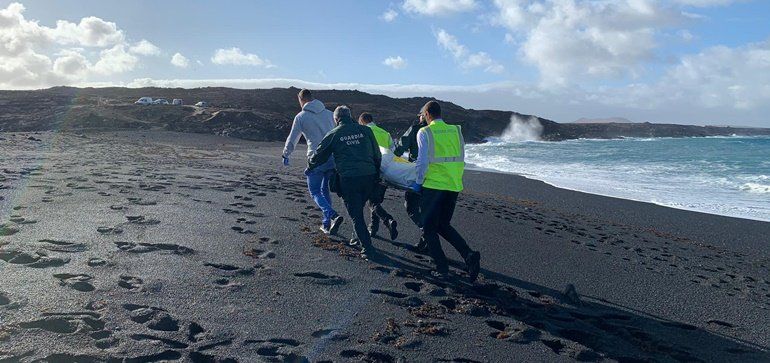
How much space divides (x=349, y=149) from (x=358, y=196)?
582 mm

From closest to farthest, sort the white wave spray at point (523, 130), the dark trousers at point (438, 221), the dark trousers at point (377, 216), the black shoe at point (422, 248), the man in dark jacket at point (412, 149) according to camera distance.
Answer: the dark trousers at point (438, 221), the man in dark jacket at point (412, 149), the black shoe at point (422, 248), the dark trousers at point (377, 216), the white wave spray at point (523, 130)

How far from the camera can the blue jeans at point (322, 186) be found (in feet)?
24.6

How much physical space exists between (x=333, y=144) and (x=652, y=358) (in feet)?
12.6

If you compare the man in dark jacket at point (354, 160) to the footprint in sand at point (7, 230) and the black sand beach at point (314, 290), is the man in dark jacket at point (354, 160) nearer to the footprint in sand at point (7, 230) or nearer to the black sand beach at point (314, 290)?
the black sand beach at point (314, 290)

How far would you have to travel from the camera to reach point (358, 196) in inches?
261

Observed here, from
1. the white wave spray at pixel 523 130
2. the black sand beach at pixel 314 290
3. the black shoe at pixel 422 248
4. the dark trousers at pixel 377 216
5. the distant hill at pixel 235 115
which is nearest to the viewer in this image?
the black sand beach at pixel 314 290

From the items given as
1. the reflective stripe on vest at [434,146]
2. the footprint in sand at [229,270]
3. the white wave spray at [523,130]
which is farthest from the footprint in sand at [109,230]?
the white wave spray at [523,130]

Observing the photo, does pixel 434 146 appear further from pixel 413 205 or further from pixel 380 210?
pixel 380 210

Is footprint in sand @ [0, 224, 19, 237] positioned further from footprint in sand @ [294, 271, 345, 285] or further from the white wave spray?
the white wave spray

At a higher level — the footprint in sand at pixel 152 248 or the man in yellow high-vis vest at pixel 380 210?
the man in yellow high-vis vest at pixel 380 210

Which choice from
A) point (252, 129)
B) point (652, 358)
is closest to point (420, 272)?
point (652, 358)

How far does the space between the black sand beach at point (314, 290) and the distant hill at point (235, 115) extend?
2699 millimetres

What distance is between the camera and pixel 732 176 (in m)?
26.5

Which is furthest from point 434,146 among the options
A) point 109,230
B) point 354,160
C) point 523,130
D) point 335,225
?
point 523,130
